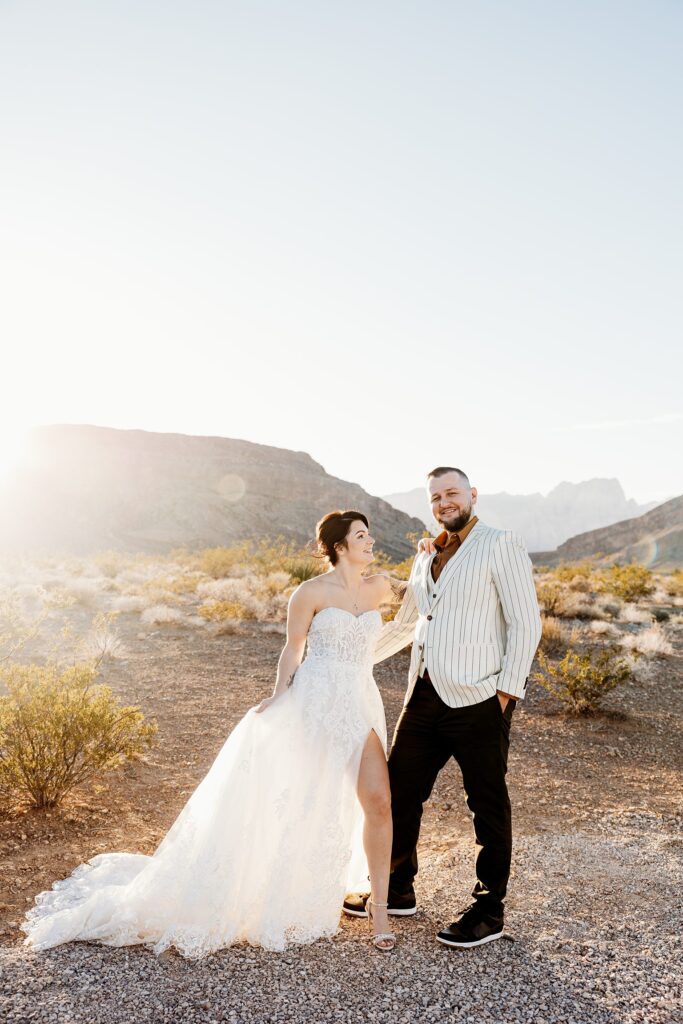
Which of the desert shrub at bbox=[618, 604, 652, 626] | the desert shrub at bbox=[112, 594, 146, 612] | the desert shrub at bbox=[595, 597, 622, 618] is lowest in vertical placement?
the desert shrub at bbox=[618, 604, 652, 626]

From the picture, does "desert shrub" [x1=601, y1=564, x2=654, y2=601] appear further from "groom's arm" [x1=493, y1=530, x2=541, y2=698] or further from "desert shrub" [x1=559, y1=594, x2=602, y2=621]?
"groom's arm" [x1=493, y1=530, x2=541, y2=698]

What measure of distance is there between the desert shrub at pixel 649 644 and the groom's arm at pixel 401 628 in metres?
10.1

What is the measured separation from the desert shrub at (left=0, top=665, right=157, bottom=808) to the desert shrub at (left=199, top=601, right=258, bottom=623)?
31.3ft

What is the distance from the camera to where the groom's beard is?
393 centimetres

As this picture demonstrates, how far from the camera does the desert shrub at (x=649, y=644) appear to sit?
531 inches

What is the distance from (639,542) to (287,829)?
288 ft

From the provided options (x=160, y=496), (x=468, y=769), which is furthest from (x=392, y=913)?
(x=160, y=496)

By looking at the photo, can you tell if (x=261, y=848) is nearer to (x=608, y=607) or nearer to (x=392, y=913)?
(x=392, y=913)

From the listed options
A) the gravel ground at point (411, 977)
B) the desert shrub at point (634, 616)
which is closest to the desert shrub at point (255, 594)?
the desert shrub at point (634, 616)

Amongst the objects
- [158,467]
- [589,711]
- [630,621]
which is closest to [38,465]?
[158,467]

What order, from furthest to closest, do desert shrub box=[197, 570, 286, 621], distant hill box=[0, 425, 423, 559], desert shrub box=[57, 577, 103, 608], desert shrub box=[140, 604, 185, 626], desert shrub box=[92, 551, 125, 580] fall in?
distant hill box=[0, 425, 423, 559]
desert shrub box=[92, 551, 125, 580]
desert shrub box=[57, 577, 103, 608]
desert shrub box=[197, 570, 286, 621]
desert shrub box=[140, 604, 185, 626]

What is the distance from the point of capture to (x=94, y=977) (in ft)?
11.0

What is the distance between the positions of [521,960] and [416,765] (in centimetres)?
97

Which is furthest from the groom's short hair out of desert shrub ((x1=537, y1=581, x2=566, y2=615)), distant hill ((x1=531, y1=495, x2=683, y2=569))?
distant hill ((x1=531, y1=495, x2=683, y2=569))
